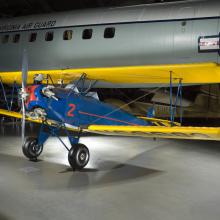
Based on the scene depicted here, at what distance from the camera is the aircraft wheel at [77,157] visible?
208 inches

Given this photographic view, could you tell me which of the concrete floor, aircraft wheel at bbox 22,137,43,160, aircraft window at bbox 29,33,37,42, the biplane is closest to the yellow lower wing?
the biplane

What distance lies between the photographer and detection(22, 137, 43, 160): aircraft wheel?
19.7ft

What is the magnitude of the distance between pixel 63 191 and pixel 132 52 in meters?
4.98

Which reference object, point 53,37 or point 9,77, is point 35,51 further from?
point 9,77

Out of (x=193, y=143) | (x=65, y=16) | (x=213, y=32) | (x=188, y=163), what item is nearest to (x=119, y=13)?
(x=65, y=16)

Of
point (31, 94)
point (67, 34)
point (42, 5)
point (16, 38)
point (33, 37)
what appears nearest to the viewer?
point (31, 94)

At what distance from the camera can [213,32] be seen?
7504 mm

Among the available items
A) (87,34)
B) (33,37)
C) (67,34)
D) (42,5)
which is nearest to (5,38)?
(33,37)

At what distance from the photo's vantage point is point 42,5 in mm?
16484

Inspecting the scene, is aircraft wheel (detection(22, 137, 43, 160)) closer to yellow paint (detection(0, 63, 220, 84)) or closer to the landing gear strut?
the landing gear strut

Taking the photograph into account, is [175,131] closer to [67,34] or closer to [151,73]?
[151,73]

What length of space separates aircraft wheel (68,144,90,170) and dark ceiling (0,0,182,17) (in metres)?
11.2

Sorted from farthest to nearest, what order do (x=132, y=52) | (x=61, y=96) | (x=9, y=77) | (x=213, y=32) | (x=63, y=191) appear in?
1. (x=132, y=52)
2. (x=213, y=32)
3. (x=9, y=77)
4. (x=61, y=96)
5. (x=63, y=191)

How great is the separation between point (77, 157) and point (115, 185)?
1018mm
